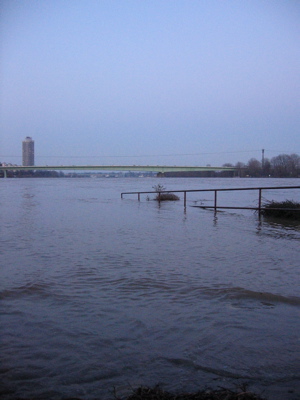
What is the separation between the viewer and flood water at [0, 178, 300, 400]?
3137 millimetres

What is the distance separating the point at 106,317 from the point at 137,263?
9.40 feet

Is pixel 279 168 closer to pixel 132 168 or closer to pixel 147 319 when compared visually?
pixel 132 168

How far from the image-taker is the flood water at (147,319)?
314 centimetres

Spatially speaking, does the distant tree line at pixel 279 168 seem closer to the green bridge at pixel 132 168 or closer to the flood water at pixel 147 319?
the green bridge at pixel 132 168

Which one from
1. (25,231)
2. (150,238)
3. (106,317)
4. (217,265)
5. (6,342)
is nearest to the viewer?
(6,342)

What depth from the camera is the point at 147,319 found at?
4.40 metres

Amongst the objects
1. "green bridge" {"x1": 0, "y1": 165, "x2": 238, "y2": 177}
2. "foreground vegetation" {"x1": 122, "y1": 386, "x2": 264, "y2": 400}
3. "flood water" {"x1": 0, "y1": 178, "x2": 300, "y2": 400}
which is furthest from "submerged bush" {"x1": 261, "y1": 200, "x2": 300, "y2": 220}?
"green bridge" {"x1": 0, "y1": 165, "x2": 238, "y2": 177}

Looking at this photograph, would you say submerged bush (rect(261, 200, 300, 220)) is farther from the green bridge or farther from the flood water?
the green bridge

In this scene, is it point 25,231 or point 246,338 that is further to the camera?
point 25,231

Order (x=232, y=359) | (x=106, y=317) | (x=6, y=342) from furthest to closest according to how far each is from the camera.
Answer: (x=106, y=317) → (x=6, y=342) → (x=232, y=359)

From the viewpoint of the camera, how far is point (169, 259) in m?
7.68

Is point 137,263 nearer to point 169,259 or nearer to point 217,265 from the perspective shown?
point 169,259

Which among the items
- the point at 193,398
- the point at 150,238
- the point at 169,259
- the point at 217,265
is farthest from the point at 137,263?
the point at 193,398

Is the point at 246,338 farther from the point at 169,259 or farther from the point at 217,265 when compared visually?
the point at 169,259
